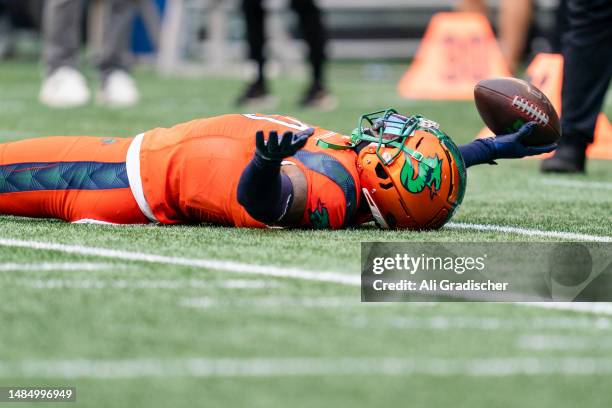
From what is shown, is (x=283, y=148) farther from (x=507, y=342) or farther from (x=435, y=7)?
(x=435, y=7)

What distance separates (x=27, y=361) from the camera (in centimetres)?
226

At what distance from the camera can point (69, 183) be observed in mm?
3797

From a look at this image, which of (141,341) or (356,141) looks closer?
(141,341)

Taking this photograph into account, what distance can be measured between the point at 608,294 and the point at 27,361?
137cm

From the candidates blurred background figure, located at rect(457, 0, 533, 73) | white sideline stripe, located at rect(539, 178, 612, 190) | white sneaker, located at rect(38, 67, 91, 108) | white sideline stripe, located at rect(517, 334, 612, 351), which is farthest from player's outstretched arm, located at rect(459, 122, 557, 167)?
blurred background figure, located at rect(457, 0, 533, 73)

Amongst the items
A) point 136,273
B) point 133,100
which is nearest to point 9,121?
point 133,100

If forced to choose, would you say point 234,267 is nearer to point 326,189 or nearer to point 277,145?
point 277,145

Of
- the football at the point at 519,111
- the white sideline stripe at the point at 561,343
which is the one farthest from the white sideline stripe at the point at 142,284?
the football at the point at 519,111

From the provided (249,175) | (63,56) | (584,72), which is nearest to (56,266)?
(249,175)

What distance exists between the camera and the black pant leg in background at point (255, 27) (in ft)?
25.7

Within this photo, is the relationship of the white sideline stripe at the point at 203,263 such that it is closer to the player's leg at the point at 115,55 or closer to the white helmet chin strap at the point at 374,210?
the white helmet chin strap at the point at 374,210

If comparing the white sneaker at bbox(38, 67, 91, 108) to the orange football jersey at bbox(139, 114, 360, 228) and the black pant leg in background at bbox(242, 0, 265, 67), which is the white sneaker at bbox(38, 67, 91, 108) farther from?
the orange football jersey at bbox(139, 114, 360, 228)

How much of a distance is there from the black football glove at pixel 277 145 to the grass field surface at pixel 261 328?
0.83ft

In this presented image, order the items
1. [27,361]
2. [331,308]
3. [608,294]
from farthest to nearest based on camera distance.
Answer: [608,294] < [331,308] < [27,361]
